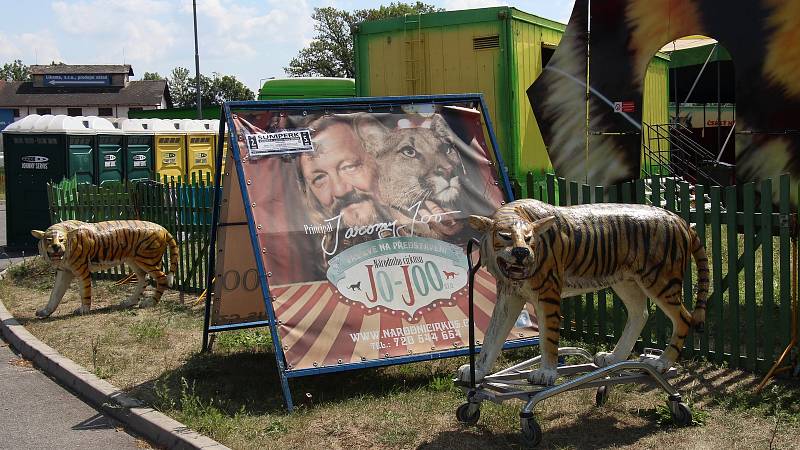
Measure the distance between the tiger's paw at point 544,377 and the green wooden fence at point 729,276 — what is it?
2.22m

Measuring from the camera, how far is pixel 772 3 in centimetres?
818

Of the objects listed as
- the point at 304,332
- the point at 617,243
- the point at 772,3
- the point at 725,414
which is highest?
the point at 772,3

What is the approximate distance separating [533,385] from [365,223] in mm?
2149

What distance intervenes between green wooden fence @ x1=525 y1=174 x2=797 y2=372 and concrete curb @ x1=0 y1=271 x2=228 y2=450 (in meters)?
3.87

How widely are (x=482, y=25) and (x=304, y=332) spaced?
753 centimetres

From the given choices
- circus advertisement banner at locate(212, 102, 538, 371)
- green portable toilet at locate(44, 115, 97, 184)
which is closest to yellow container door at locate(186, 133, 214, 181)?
green portable toilet at locate(44, 115, 97, 184)

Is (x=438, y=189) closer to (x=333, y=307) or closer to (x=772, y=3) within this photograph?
(x=333, y=307)

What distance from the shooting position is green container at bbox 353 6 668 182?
493 inches

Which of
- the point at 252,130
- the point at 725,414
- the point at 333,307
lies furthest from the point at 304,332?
the point at 725,414

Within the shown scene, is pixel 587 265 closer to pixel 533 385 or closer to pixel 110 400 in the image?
pixel 533 385

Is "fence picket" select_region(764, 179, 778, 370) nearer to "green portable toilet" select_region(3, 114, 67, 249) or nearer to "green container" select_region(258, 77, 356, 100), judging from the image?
"green portable toilet" select_region(3, 114, 67, 249)

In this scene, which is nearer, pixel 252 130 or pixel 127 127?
pixel 252 130

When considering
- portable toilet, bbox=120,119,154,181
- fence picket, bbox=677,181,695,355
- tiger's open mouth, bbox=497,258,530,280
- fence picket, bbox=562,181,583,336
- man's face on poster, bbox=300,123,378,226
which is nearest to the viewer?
tiger's open mouth, bbox=497,258,530,280

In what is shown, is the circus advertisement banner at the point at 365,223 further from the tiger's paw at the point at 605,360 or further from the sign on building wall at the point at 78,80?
the sign on building wall at the point at 78,80
